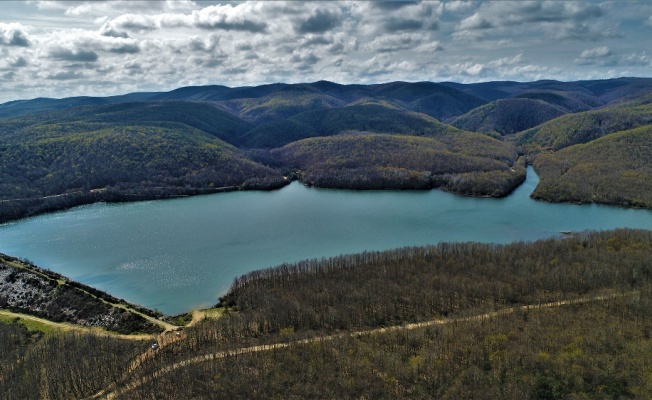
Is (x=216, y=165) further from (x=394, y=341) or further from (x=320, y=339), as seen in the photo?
(x=394, y=341)

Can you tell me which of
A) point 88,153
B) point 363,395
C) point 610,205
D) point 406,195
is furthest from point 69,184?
point 610,205

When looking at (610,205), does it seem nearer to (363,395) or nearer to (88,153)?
(363,395)

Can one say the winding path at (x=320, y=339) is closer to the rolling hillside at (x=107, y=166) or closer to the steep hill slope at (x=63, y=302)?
the steep hill slope at (x=63, y=302)

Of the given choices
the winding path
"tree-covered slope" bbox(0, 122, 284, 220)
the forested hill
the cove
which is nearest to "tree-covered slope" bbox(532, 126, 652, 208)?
the forested hill

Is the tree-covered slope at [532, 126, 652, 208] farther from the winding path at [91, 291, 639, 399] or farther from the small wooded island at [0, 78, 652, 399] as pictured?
the winding path at [91, 291, 639, 399]

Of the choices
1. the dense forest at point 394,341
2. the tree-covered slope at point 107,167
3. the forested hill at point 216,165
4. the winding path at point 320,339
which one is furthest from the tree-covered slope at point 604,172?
the tree-covered slope at point 107,167

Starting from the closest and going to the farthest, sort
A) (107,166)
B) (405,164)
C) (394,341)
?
(394,341) < (107,166) < (405,164)

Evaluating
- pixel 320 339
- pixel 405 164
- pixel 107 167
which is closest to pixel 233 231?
pixel 320 339
